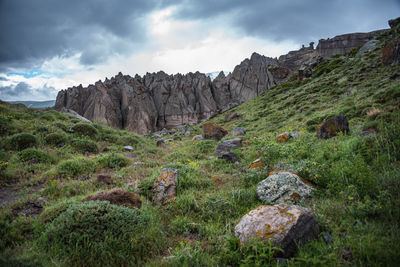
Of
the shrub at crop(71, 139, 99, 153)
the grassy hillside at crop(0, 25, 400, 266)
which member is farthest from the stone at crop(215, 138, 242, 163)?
the shrub at crop(71, 139, 99, 153)

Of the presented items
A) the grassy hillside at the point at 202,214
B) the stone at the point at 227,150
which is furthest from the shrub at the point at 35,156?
the stone at the point at 227,150

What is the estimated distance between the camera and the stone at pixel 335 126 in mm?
7121

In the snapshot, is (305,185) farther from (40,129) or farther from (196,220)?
(40,129)

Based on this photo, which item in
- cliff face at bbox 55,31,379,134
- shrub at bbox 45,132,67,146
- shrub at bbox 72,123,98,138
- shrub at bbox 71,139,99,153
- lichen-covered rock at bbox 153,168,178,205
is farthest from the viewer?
cliff face at bbox 55,31,379,134

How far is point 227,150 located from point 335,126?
4.51 metres

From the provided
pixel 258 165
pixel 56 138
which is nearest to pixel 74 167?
pixel 56 138

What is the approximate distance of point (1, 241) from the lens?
3.02 metres

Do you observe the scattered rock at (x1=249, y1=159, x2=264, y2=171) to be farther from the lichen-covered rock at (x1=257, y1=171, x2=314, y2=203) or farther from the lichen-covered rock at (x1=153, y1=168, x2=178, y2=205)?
the lichen-covered rock at (x1=153, y1=168, x2=178, y2=205)

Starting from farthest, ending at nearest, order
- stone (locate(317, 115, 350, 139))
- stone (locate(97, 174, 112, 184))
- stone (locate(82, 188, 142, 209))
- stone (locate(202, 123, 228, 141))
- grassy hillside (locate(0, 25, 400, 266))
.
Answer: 1. stone (locate(202, 123, 228, 141))
2. stone (locate(317, 115, 350, 139))
3. stone (locate(97, 174, 112, 184))
4. stone (locate(82, 188, 142, 209))
5. grassy hillside (locate(0, 25, 400, 266))

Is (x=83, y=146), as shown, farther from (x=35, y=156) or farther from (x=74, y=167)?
(x=74, y=167)

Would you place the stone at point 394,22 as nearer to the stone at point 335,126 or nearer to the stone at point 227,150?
the stone at point 335,126

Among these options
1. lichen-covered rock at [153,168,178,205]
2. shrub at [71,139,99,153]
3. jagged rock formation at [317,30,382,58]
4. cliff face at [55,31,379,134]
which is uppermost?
jagged rock formation at [317,30,382,58]

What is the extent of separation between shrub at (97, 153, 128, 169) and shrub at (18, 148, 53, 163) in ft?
6.45

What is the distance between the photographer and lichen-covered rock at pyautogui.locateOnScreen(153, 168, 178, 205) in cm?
462
